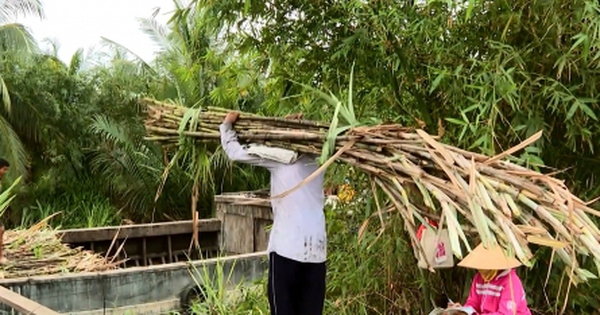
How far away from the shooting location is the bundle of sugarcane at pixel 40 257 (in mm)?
6383

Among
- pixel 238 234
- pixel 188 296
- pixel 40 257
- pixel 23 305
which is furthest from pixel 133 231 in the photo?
pixel 23 305

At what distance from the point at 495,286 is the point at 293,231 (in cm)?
93

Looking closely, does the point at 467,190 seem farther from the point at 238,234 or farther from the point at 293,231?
the point at 238,234

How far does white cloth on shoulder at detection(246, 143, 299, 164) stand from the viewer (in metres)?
2.86

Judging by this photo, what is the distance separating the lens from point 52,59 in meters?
12.0

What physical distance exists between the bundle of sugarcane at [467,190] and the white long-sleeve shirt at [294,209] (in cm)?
15

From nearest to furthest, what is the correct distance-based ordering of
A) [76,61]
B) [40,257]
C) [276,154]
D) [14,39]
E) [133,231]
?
[276,154] < [40,257] < [133,231] < [14,39] < [76,61]

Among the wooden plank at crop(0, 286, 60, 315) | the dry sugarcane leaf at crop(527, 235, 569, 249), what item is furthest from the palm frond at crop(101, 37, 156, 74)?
the dry sugarcane leaf at crop(527, 235, 569, 249)

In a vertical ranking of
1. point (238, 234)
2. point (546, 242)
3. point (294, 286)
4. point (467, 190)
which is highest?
point (467, 190)

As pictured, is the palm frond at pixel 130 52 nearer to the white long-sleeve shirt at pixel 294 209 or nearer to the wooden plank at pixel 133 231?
the wooden plank at pixel 133 231

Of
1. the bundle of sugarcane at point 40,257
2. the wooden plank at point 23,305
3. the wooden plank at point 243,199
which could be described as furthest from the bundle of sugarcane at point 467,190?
the wooden plank at point 243,199

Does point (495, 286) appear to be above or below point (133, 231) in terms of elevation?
above

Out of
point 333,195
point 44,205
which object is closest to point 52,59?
point 44,205

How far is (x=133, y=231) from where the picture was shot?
28.9 ft
